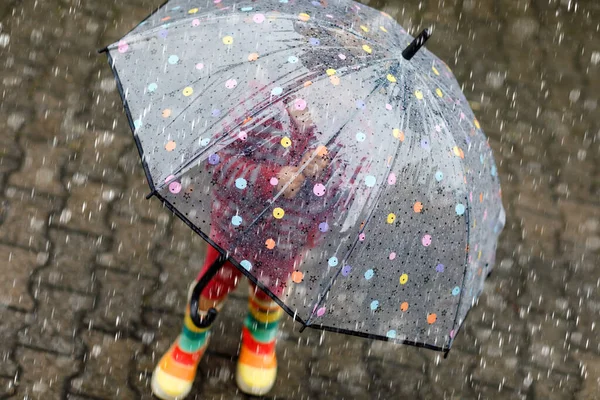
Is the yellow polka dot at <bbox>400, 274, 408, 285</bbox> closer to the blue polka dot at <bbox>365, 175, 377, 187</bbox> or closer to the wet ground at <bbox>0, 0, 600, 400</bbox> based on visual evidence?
the blue polka dot at <bbox>365, 175, 377, 187</bbox>

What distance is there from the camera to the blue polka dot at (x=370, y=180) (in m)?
2.27

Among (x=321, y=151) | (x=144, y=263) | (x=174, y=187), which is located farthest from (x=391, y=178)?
(x=144, y=263)

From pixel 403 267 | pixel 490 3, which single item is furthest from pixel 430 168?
pixel 490 3

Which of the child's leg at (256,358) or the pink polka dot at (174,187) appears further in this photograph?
the child's leg at (256,358)

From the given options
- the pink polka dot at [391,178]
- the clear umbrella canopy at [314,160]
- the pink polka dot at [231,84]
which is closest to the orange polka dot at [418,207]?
the clear umbrella canopy at [314,160]

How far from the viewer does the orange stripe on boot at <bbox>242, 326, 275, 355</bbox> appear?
3.34m

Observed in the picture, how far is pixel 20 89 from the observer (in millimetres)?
4305

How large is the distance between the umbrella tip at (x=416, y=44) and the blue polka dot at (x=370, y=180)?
0.42 m

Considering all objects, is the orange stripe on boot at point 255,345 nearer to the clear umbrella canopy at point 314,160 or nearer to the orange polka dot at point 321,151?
the clear umbrella canopy at point 314,160

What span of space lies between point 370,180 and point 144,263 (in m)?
1.80

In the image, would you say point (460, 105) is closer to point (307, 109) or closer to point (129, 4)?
point (307, 109)

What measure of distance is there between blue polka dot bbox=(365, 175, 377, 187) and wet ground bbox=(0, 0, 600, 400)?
1.52 meters

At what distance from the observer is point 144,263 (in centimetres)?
374

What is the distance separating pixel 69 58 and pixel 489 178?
9.49 ft
